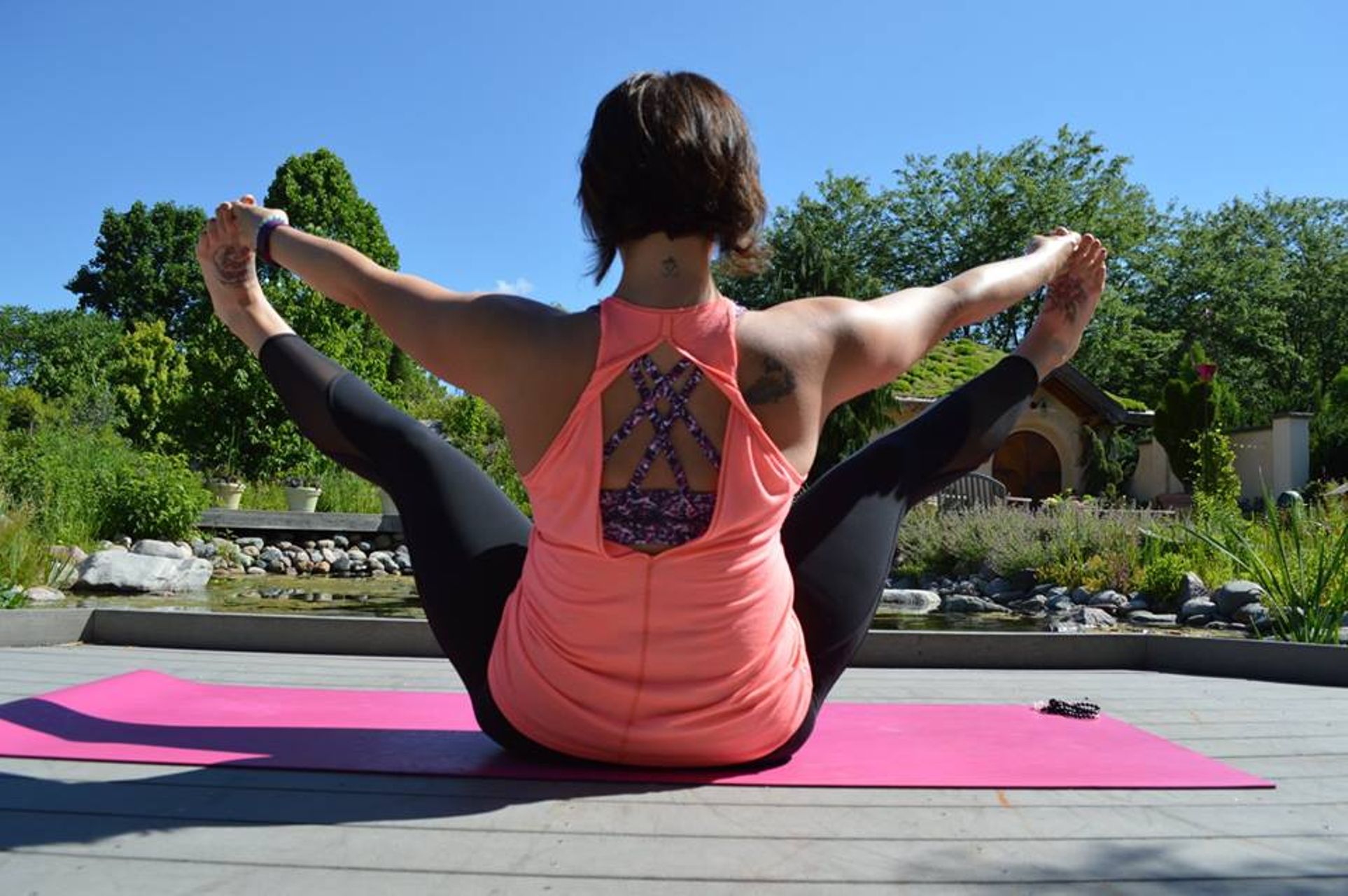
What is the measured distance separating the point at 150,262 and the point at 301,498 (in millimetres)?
29224

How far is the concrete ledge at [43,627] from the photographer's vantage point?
3551 millimetres

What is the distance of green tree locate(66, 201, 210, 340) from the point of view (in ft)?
122

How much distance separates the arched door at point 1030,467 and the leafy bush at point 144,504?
A: 46.4 feet

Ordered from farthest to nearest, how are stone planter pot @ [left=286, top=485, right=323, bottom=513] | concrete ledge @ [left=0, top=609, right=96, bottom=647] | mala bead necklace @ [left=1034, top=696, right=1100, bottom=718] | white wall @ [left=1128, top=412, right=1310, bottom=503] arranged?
1. white wall @ [left=1128, top=412, right=1310, bottom=503]
2. stone planter pot @ [left=286, top=485, right=323, bottom=513]
3. concrete ledge @ [left=0, top=609, right=96, bottom=647]
4. mala bead necklace @ [left=1034, top=696, right=1100, bottom=718]

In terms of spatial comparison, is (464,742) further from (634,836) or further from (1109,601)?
(1109,601)

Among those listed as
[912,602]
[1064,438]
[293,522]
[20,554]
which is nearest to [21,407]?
[293,522]

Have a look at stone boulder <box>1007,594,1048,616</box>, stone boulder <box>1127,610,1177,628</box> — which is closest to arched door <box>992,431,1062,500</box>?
stone boulder <box>1007,594,1048,616</box>

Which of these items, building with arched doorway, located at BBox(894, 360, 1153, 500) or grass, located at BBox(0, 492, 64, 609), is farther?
building with arched doorway, located at BBox(894, 360, 1153, 500)

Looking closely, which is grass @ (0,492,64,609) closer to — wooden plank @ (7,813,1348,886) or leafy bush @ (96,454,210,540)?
leafy bush @ (96,454,210,540)

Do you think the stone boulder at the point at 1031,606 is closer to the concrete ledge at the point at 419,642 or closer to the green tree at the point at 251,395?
the concrete ledge at the point at 419,642

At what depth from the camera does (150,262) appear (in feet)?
123

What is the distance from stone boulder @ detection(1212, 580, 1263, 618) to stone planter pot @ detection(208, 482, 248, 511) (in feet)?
36.5

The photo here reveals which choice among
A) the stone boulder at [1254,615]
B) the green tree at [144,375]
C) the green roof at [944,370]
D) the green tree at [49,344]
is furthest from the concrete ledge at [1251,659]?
the green tree at [49,344]

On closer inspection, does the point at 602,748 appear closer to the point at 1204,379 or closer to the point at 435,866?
the point at 435,866
